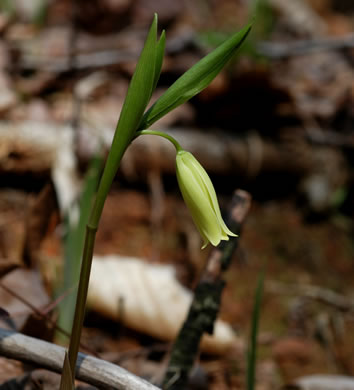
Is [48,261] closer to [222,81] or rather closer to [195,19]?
[222,81]

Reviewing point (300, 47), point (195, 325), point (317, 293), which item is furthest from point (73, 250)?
point (300, 47)

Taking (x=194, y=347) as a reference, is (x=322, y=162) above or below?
above

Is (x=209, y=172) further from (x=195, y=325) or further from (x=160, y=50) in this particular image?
(x=160, y=50)

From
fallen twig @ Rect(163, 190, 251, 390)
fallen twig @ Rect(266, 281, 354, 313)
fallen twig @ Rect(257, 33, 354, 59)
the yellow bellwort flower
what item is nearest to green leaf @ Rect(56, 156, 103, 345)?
fallen twig @ Rect(163, 190, 251, 390)

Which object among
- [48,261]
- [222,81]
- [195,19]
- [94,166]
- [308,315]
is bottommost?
[308,315]

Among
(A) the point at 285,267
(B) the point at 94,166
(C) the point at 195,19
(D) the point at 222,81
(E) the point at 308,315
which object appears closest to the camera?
(B) the point at 94,166

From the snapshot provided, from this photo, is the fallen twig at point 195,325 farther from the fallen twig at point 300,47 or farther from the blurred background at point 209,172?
the fallen twig at point 300,47

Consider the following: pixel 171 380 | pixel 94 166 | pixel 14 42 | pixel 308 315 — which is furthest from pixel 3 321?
pixel 14 42
